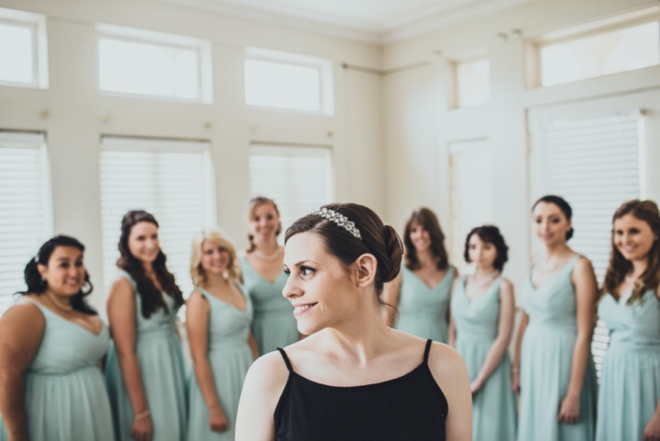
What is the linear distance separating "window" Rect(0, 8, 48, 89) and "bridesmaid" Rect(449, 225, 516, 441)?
9.29 ft

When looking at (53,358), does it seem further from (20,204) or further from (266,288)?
(20,204)

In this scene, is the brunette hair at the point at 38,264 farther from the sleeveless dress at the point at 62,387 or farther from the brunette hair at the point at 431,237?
the brunette hair at the point at 431,237

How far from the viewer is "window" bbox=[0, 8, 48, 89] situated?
3426 mm

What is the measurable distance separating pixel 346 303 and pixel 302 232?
0.57 feet

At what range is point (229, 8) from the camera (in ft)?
14.0

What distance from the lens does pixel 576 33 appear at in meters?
4.03

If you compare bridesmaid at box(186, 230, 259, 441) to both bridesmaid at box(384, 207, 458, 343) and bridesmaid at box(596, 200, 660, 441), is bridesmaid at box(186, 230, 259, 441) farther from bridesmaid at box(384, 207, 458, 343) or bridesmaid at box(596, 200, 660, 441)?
bridesmaid at box(596, 200, 660, 441)

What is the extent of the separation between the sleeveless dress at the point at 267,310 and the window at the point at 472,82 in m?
2.59

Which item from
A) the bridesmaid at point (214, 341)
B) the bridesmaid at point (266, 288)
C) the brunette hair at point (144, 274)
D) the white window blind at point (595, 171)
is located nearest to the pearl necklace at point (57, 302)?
the brunette hair at point (144, 274)

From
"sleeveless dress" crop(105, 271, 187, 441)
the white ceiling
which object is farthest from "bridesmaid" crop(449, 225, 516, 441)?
the white ceiling

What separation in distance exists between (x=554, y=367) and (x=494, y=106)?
7.71 ft

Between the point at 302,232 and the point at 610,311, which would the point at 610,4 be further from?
the point at 302,232

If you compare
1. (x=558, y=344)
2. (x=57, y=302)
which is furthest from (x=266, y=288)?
(x=558, y=344)

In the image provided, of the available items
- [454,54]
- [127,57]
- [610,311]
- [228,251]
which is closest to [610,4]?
[454,54]
